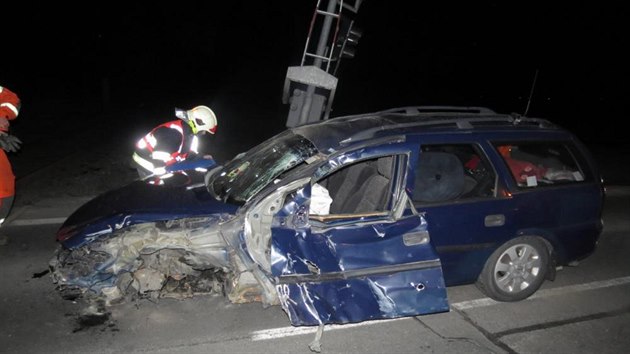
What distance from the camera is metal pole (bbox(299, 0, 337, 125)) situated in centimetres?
663

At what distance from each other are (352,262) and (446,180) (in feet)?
4.15

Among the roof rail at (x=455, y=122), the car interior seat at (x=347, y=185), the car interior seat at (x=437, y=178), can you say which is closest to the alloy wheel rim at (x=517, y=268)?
the car interior seat at (x=437, y=178)

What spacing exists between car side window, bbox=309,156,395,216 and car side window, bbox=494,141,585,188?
121cm

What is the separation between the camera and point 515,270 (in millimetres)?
4770

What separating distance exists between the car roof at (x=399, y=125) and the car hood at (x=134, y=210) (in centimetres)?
104

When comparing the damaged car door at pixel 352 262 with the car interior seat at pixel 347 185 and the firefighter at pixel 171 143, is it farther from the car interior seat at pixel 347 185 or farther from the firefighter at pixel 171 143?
the firefighter at pixel 171 143

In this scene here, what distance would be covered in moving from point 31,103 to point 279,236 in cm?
1529

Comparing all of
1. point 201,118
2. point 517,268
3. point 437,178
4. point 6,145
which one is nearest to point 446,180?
point 437,178

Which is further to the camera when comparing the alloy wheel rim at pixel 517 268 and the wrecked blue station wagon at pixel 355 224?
the alloy wheel rim at pixel 517 268

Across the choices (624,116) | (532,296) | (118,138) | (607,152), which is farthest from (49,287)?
(624,116)

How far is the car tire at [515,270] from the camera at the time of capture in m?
4.66

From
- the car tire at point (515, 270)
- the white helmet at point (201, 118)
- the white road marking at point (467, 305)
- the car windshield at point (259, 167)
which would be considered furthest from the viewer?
the white helmet at point (201, 118)

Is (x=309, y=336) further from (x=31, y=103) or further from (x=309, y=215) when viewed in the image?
(x=31, y=103)

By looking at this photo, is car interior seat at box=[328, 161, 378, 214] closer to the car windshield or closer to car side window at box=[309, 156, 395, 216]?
car side window at box=[309, 156, 395, 216]
